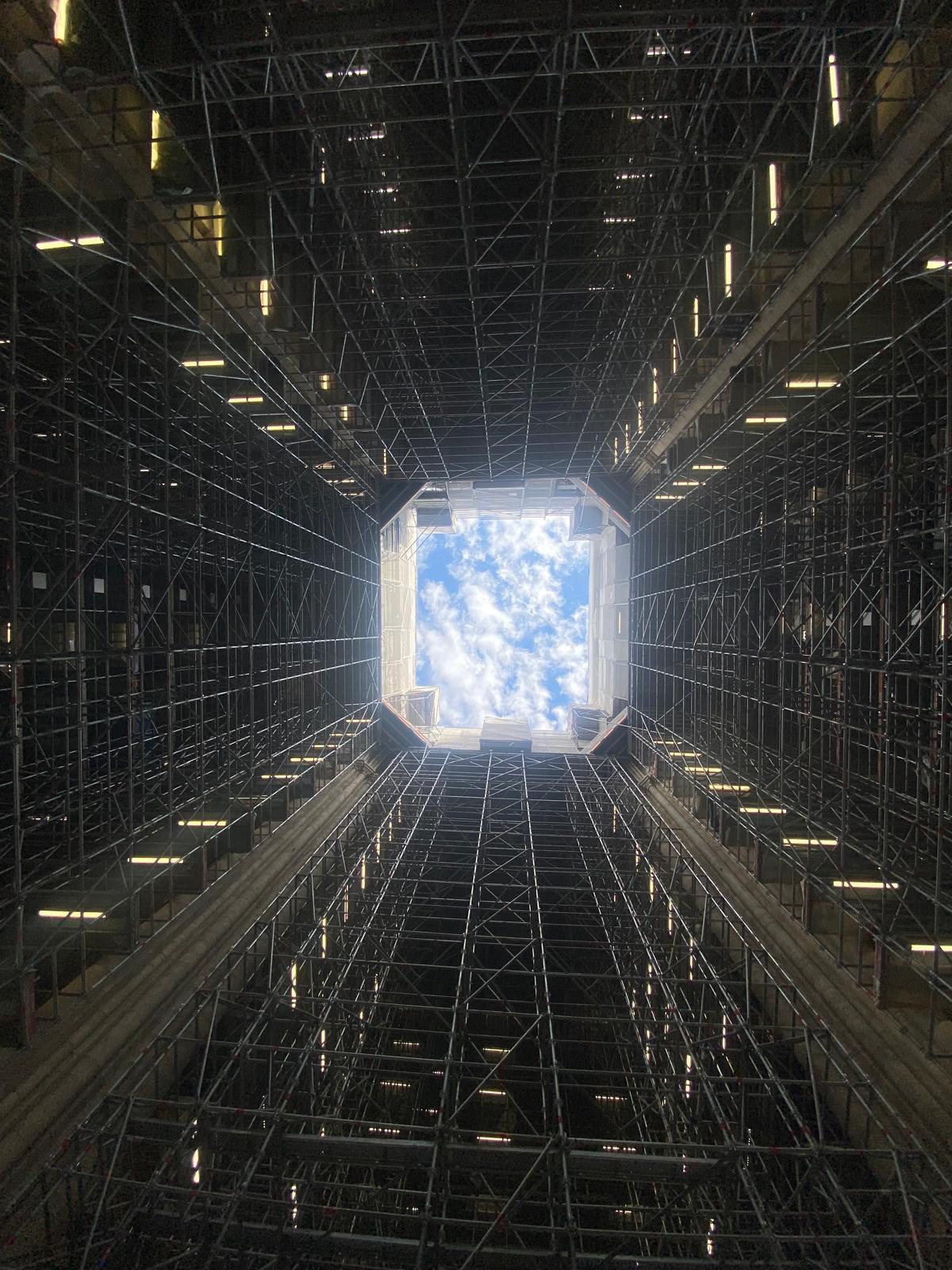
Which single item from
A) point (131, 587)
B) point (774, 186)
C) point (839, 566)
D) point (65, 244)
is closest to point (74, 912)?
→ point (131, 587)

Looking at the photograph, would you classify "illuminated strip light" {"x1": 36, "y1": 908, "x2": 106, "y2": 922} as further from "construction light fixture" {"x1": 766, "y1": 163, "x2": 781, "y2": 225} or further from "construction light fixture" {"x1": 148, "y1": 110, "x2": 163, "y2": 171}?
"construction light fixture" {"x1": 766, "y1": 163, "x2": 781, "y2": 225}

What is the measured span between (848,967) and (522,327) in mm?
18893

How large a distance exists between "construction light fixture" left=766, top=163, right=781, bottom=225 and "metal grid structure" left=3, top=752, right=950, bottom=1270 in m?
14.2

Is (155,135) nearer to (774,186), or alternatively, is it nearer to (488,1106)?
(774,186)

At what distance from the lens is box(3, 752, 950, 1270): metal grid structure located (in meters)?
8.41

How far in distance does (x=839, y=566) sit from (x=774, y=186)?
25.9ft

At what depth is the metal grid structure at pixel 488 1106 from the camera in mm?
8414

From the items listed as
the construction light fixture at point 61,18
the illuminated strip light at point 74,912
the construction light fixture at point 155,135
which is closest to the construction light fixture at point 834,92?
the construction light fixture at point 155,135

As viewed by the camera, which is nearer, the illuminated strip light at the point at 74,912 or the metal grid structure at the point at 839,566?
Answer: the metal grid structure at the point at 839,566

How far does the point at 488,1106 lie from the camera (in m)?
20.1

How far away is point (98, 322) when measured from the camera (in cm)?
1520

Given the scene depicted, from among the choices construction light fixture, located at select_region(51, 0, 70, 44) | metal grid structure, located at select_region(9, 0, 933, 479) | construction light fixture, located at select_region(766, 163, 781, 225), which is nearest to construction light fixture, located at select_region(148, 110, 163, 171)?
metal grid structure, located at select_region(9, 0, 933, 479)

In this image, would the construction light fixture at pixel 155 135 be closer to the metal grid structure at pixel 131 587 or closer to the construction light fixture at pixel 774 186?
the metal grid structure at pixel 131 587

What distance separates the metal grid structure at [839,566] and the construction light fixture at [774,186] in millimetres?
321
